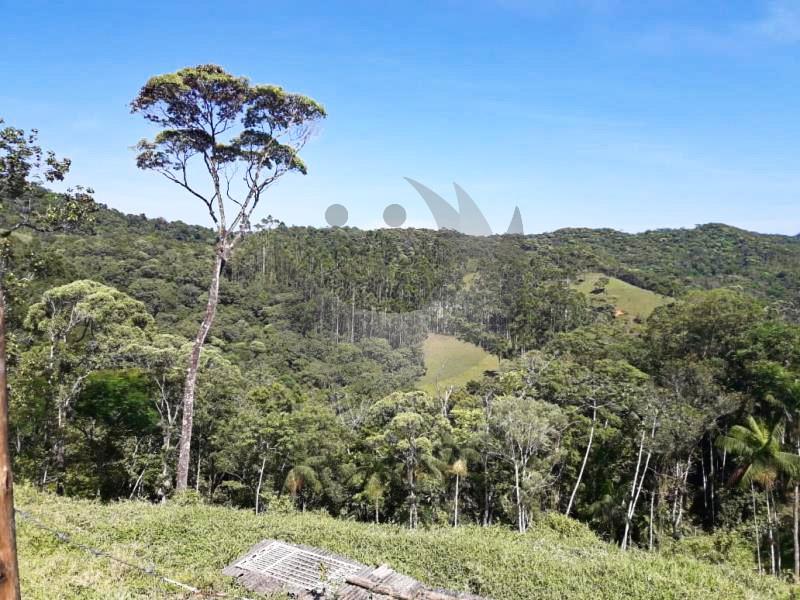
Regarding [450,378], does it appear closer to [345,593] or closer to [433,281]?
[433,281]

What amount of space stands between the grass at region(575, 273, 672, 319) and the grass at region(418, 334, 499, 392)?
1898 centimetres

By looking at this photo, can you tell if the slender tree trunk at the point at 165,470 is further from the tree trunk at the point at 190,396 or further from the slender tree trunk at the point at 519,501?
the slender tree trunk at the point at 519,501

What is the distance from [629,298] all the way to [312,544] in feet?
228

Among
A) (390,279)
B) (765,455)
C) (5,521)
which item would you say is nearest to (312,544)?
(5,521)

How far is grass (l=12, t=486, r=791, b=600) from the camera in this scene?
6.67 meters

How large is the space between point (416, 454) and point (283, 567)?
473 inches

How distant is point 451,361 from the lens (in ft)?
206

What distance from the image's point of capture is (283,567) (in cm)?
745

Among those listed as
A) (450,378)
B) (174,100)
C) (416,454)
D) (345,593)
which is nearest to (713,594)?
(345,593)

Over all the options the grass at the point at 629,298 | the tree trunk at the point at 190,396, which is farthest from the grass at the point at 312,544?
the grass at the point at 629,298

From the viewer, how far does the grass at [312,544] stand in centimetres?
667

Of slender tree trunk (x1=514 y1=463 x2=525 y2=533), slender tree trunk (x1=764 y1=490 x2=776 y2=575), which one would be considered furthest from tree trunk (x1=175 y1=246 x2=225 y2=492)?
slender tree trunk (x1=764 y1=490 x2=776 y2=575)

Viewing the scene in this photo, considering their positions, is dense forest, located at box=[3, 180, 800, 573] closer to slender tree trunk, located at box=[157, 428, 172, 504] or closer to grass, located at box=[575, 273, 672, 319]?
slender tree trunk, located at box=[157, 428, 172, 504]

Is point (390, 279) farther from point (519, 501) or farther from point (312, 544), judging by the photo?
point (312, 544)
